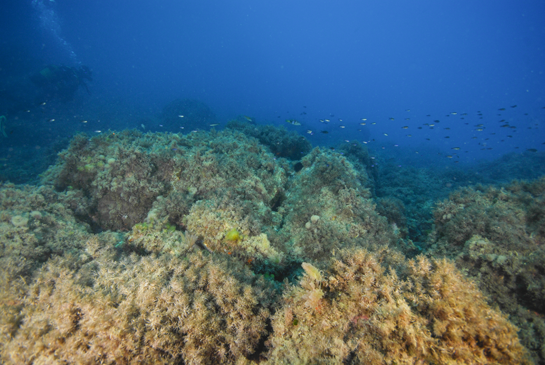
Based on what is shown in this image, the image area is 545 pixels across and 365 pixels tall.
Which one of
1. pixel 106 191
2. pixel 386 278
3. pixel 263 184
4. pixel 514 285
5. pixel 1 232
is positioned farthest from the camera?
pixel 263 184

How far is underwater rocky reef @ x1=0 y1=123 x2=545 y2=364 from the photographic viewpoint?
2.06 meters

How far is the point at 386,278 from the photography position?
2273 mm

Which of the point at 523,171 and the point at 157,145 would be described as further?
the point at 523,171

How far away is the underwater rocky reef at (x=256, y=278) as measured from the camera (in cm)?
206

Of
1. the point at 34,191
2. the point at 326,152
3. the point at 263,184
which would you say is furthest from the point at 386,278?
the point at 34,191

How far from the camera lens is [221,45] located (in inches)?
5886

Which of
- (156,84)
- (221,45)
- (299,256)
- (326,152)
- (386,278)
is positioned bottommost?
(156,84)

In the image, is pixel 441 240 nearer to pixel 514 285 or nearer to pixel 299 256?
pixel 514 285

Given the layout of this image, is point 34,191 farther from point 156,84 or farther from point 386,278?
point 156,84

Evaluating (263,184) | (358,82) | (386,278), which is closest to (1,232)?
(263,184)

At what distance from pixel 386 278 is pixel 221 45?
601 ft

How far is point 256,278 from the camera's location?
3365 mm

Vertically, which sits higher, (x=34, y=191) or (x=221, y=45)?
(x=221, y=45)

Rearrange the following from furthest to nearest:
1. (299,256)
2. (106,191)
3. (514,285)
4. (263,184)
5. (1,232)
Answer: (263,184) → (106,191) → (299,256) → (1,232) → (514,285)
